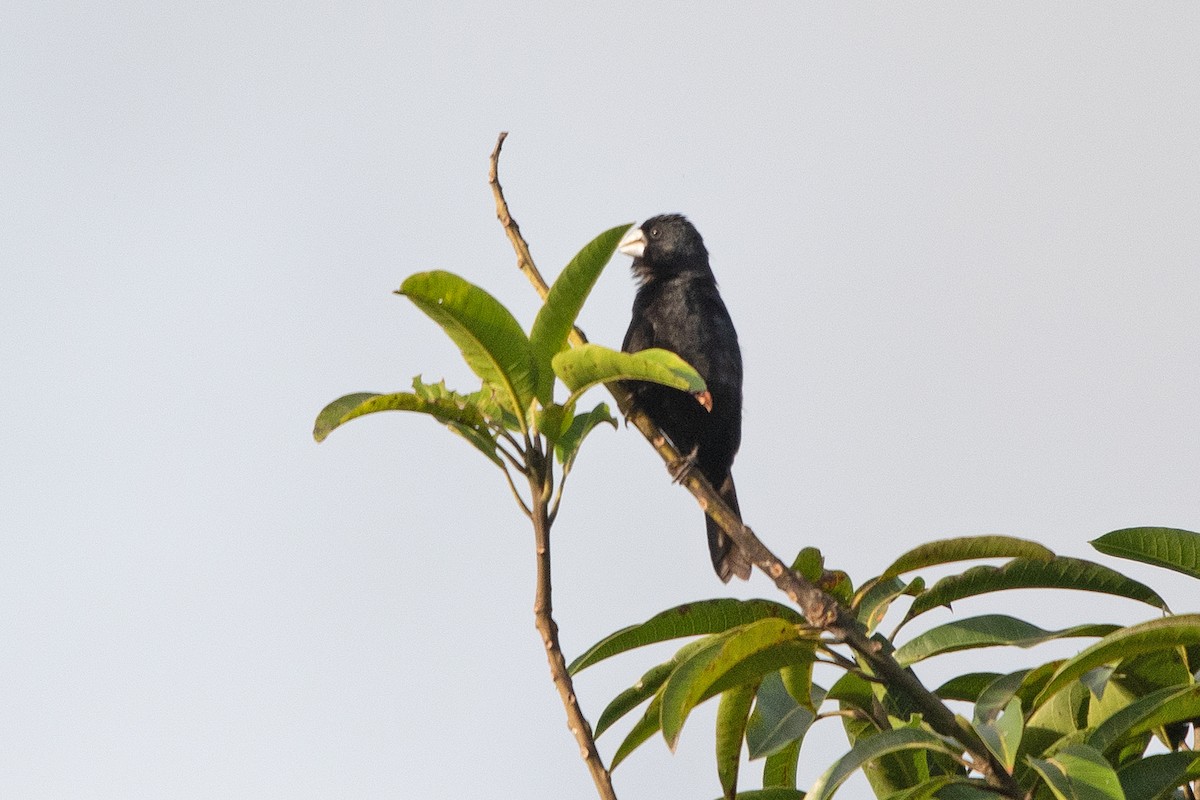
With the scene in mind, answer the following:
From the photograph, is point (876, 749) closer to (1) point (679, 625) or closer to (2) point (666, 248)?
(1) point (679, 625)

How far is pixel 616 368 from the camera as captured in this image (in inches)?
78.7

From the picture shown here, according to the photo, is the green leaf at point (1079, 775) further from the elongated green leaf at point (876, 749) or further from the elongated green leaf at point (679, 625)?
the elongated green leaf at point (679, 625)

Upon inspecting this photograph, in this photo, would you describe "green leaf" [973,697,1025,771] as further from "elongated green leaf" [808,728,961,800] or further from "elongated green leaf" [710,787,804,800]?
→ "elongated green leaf" [710,787,804,800]

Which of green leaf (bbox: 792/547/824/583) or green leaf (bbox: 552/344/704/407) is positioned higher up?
green leaf (bbox: 552/344/704/407)

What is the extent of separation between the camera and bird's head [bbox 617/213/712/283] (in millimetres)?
5297

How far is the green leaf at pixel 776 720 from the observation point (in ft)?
7.07

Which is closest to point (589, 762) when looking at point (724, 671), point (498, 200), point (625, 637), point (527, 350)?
point (724, 671)

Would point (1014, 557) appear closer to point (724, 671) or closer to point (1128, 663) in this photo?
point (1128, 663)

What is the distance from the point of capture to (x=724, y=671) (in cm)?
189

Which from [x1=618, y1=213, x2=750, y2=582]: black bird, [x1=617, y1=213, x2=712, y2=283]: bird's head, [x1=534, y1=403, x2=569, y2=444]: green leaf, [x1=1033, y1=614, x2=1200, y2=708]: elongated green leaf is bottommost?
[x1=1033, y1=614, x2=1200, y2=708]: elongated green leaf

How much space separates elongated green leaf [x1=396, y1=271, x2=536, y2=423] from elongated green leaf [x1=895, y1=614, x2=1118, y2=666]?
31.5 inches

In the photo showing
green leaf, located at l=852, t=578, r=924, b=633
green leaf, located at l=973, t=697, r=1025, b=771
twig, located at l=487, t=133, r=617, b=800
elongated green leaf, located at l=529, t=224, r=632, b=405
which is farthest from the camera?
green leaf, located at l=852, t=578, r=924, b=633

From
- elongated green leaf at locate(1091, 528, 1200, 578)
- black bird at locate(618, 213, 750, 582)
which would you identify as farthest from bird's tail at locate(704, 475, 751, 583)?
elongated green leaf at locate(1091, 528, 1200, 578)

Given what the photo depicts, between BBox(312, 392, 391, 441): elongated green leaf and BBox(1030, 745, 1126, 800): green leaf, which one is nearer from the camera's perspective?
BBox(1030, 745, 1126, 800): green leaf
